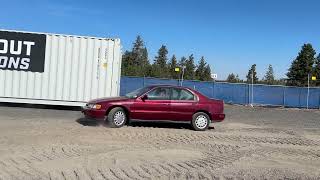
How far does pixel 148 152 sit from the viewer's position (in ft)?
36.5

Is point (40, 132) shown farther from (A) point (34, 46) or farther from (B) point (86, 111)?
(A) point (34, 46)

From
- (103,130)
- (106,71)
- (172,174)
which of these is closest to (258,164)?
(172,174)

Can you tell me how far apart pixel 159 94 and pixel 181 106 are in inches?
30.9

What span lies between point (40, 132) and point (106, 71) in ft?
27.3

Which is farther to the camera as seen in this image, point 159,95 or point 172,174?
point 159,95

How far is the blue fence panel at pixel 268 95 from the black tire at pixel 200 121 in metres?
24.0

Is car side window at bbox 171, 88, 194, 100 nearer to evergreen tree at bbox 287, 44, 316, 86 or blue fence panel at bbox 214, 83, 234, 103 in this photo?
blue fence panel at bbox 214, 83, 234, 103

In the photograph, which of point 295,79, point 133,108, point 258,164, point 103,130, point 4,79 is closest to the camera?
point 258,164

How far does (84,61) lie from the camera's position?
2183cm

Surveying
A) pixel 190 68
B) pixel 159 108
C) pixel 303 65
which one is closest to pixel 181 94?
pixel 159 108

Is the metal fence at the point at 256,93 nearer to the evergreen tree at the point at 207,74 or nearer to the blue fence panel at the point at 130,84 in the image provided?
the blue fence panel at the point at 130,84

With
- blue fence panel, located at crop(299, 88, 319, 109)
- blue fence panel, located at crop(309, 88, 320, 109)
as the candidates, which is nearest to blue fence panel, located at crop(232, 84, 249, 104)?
blue fence panel, located at crop(299, 88, 319, 109)

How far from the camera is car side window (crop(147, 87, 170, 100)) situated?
16.7 meters

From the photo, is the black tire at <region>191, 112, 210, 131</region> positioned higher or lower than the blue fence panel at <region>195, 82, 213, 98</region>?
lower
